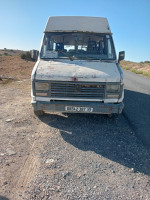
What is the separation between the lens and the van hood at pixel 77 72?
176 inches

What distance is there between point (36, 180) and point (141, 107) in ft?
17.9

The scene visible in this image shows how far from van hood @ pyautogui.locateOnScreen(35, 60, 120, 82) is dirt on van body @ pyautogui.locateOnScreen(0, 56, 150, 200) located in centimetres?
128

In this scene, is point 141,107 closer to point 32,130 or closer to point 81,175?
point 32,130

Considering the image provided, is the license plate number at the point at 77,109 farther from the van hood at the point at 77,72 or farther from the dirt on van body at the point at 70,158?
the van hood at the point at 77,72

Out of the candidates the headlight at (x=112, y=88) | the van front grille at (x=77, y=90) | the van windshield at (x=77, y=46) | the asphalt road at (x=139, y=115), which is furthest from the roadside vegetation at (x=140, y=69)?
the van front grille at (x=77, y=90)

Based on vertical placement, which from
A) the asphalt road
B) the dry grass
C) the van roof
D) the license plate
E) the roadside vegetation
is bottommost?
the roadside vegetation

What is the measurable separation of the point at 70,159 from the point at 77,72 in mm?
2060

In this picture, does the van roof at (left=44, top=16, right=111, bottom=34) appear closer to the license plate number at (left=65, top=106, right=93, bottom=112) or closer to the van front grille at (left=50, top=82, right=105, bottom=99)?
the van front grille at (left=50, top=82, right=105, bottom=99)

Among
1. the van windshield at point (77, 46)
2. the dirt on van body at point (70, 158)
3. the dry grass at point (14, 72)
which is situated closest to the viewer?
the dirt on van body at point (70, 158)

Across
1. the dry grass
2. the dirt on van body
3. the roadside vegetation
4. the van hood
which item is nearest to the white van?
the van hood

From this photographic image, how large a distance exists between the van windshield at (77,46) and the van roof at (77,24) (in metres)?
0.16

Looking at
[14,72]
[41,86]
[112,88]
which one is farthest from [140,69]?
[41,86]

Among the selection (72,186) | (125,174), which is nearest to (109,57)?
(125,174)

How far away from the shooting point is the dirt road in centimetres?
270
